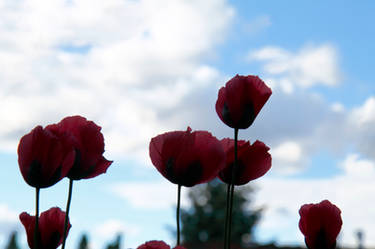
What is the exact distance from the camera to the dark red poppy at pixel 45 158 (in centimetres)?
121

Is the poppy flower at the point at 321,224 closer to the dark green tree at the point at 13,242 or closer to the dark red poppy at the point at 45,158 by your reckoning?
the dark red poppy at the point at 45,158

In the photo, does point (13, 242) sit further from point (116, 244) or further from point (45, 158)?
point (45, 158)

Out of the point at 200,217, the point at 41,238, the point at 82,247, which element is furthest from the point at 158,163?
the point at 200,217

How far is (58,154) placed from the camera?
1.21m

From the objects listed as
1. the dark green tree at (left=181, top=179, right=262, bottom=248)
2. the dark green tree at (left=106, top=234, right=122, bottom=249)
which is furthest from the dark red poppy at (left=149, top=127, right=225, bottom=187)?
the dark green tree at (left=181, top=179, right=262, bottom=248)

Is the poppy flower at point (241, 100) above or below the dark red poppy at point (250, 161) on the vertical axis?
above

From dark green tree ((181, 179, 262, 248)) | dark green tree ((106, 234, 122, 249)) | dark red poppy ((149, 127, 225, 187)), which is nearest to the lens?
dark red poppy ((149, 127, 225, 187))

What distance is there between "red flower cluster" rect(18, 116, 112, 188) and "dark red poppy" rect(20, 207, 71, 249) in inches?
7.5

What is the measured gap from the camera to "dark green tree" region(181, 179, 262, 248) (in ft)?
86.4

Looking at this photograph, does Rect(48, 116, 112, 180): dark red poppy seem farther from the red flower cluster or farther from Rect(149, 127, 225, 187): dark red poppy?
Rect(149, 127, 225, 187): dark red poppy

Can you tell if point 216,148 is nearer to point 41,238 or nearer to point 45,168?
point 45,168

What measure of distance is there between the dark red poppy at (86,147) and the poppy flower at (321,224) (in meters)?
0.55

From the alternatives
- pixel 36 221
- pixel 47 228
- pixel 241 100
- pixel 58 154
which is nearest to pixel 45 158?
pixel 58 154

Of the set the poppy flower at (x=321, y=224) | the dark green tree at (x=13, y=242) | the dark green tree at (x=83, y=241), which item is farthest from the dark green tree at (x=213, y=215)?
the poppy flower at (x=321, y=224)
